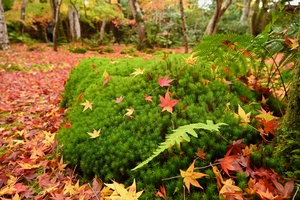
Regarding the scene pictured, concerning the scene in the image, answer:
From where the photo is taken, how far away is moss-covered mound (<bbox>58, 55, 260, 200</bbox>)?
1436 millimetres

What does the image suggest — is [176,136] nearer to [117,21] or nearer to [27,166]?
[27,166]

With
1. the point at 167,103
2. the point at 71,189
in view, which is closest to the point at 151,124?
the point at 167,103

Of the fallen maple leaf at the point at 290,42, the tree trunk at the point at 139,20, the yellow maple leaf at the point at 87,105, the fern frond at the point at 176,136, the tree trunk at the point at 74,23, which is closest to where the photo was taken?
the fern frond at the point at 176,136

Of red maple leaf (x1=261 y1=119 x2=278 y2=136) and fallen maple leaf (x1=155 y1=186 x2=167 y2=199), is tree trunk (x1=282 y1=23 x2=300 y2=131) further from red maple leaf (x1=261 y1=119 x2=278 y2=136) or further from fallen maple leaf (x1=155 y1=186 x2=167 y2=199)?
fallen maple leaf (x1=155 y1=186 x2=167 y2=199)

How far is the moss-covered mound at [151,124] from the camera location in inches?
56.5

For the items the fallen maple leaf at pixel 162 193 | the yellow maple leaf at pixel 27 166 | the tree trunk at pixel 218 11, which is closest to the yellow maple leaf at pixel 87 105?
the yellow maple leaf at pixel 27 166

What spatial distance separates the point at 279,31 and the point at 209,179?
1441 mm

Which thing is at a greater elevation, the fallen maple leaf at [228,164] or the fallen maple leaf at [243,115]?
the fallen maple leaf at [243,115]

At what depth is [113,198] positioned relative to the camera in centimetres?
129

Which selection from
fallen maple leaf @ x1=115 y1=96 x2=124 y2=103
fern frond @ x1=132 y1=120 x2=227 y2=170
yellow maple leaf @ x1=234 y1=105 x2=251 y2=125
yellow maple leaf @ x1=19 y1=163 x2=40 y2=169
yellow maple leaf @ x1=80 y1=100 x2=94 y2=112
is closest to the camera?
fern frond @ x1=132 y1=120 x2=227 y2=170

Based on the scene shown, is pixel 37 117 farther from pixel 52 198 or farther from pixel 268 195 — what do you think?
pixel 268 195

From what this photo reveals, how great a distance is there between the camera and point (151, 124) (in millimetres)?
1764

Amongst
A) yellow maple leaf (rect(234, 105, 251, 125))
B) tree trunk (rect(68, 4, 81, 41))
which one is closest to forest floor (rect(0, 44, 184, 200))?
yellow maple leaf (rect(234, 105, 251, 125))

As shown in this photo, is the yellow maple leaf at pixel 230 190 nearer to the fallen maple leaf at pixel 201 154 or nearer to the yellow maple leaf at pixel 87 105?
the fallen maple leaf at pixel 201 154
